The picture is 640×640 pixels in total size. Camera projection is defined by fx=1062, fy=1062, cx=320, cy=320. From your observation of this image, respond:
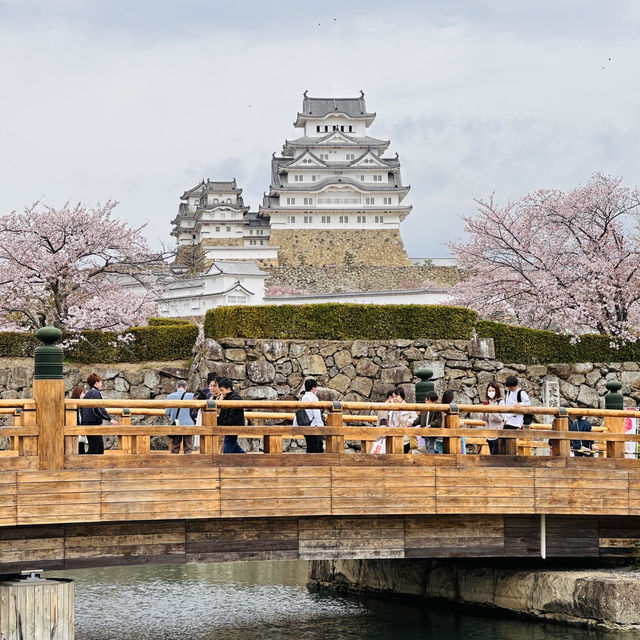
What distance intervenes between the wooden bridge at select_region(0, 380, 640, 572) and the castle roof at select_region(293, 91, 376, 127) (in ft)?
217

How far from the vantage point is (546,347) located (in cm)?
2669

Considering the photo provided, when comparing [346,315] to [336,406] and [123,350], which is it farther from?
[336,406]

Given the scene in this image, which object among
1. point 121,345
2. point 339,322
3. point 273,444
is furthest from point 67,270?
point 273,444

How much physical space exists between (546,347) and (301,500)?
634 inches

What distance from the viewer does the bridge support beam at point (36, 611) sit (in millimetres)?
10562

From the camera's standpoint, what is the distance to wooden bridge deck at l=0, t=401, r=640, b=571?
1083 cm

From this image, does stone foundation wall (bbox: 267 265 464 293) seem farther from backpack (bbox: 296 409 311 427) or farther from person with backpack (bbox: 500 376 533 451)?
backpack (bbox: 296 409 311 427)

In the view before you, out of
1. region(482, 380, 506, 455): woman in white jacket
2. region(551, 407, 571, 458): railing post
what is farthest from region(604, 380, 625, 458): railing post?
region(482, 380, 506, 455): woman in white jacket

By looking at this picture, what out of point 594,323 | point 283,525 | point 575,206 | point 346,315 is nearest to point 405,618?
point 283,525

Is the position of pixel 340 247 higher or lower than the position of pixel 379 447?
higher

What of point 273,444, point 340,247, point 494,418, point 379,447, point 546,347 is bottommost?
point 379,447

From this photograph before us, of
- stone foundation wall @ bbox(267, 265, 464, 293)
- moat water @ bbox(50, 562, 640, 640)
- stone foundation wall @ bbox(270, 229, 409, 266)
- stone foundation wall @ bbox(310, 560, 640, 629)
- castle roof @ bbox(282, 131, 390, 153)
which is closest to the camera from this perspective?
stone foundation wall @ bbox(310, 560, 640, 629)

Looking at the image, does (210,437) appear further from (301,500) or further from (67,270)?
(67,270)

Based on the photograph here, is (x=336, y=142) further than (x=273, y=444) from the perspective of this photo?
Yes
